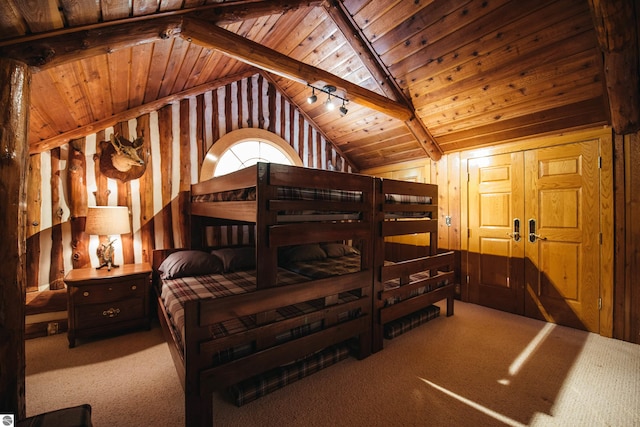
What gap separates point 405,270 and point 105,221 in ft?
10.1

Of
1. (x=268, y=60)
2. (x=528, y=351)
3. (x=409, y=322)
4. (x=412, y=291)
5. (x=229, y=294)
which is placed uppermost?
(x=268, y=60)

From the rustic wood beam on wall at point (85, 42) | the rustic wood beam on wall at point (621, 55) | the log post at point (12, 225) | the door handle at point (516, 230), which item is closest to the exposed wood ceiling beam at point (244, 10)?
the rustic wood beam on wall at point (85, 42)

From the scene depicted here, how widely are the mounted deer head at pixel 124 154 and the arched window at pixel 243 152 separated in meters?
0.75

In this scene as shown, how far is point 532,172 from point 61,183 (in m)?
5.37

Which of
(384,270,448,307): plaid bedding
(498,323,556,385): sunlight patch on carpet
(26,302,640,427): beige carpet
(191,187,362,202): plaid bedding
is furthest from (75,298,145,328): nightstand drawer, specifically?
(498,323,556,385): sunlight patch on carpet

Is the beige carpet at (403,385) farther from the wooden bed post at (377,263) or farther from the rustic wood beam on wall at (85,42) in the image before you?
the rustic wood beam on wall at (85,42)

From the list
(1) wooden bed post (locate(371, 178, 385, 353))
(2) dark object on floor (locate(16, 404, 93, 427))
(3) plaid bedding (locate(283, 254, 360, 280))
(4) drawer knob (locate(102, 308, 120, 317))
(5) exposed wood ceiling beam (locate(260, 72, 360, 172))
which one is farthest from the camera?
(5) exposed wood ceiling beam (locate(260, 72, 360, 172))

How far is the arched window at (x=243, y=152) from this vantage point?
371 cm

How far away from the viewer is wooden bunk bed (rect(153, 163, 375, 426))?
157 centimetres

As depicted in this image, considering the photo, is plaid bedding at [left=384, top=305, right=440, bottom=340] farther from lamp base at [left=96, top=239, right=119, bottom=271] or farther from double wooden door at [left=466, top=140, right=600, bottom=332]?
lamp base at [left=96, top=239, right=119, bottom=271]

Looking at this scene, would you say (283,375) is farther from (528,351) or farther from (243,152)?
(243,152)

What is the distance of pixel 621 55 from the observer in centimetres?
219

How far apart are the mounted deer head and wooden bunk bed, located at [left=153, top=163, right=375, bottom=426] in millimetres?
1270

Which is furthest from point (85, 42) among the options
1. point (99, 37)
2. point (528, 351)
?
point (528, 351)
